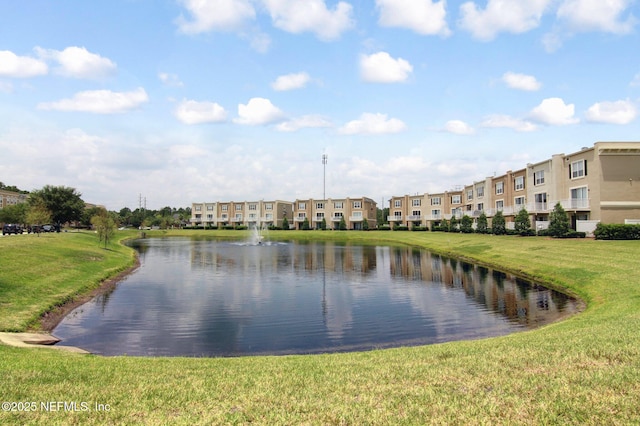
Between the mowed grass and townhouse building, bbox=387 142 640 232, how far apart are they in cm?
4001

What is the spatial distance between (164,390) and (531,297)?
21752 millimetres

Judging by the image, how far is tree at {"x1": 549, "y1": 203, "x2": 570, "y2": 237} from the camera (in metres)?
45.5

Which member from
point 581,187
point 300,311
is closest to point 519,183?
point 581,187

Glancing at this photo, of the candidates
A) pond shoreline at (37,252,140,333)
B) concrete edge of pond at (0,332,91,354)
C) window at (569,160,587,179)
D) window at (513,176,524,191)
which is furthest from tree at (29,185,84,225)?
window at (569,160,587,179)

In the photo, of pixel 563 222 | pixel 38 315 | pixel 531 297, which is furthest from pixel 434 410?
pixel 563 222

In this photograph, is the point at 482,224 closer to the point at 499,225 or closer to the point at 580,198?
the point at 499,225

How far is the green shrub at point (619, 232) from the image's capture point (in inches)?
1468

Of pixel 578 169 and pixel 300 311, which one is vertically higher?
pixel 578 169

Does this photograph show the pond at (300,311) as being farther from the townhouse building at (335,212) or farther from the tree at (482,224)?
the townhouse building at (335,212)

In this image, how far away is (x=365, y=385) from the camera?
7.54m

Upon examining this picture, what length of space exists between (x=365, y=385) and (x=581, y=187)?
2005 inches

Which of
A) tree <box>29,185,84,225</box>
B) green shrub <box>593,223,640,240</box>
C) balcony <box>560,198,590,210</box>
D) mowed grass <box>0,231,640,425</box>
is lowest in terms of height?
mowed grass <box>0,231,640,425</box>

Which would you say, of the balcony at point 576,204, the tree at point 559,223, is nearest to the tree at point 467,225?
the balcony at point 576,204

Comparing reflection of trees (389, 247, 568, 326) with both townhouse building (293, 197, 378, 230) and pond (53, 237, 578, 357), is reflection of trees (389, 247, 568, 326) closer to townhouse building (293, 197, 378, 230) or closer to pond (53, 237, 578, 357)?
pond (53, 237, 578, 357)
